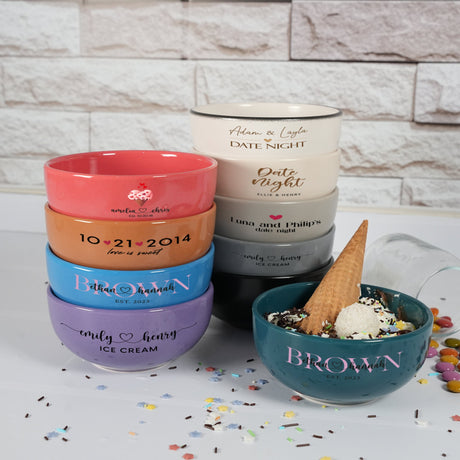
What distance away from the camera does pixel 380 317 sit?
634mm

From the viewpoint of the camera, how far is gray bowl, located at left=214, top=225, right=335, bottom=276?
71cm

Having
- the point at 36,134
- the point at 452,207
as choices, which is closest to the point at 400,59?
the point at 452,207

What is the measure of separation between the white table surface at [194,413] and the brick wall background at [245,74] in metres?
0.50

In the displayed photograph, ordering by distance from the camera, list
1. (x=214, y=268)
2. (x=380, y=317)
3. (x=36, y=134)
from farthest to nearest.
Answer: (x=36, y=134), (x=214, y=268), (x=380, y=317)

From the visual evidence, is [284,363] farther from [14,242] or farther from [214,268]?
[14,242]

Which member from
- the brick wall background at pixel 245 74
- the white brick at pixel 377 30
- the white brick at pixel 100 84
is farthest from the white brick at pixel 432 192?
the white brick at pixel 100 84

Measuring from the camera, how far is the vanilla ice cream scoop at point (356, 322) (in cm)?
59

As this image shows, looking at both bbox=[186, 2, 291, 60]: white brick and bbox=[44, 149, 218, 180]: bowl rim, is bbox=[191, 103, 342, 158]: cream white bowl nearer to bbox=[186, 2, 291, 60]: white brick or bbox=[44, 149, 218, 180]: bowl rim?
bbox=[44, 149, 218, 180]: bowl rim

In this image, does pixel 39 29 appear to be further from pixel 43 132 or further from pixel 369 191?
pixel 369 191

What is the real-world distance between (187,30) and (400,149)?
0.42m

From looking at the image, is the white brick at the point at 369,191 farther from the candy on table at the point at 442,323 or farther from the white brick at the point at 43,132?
the white brick at the point at 43,132

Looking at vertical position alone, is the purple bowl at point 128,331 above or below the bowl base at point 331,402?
above

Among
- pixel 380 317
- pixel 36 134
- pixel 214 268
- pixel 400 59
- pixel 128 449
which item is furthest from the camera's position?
pixel 36 134

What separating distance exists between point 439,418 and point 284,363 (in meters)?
0.15
